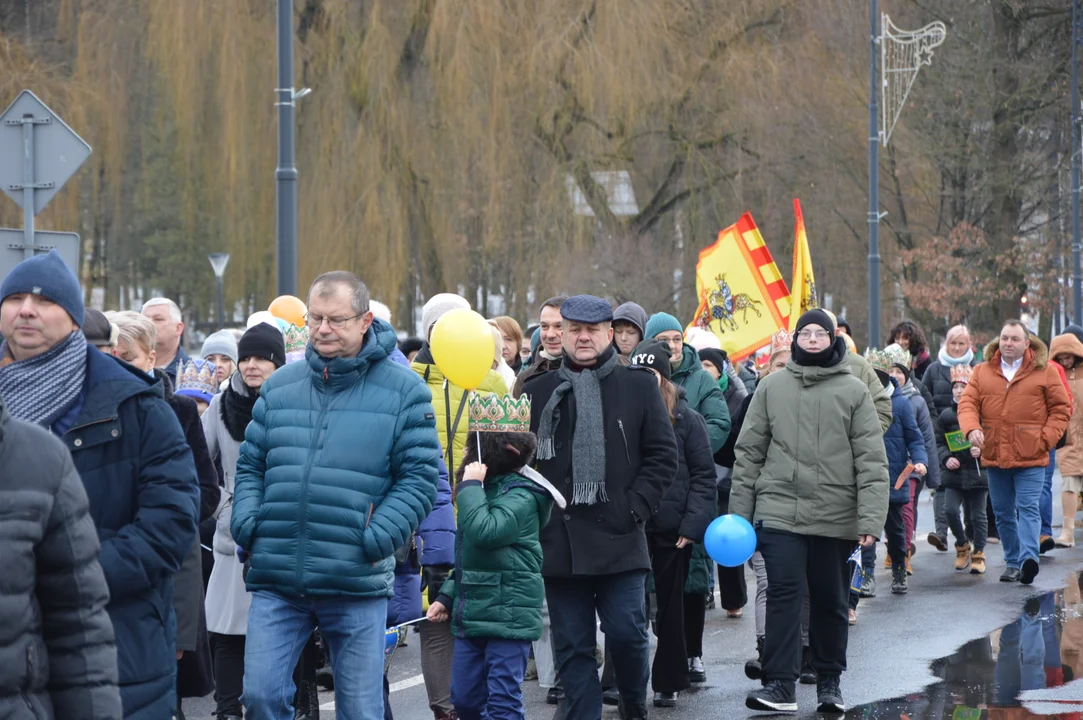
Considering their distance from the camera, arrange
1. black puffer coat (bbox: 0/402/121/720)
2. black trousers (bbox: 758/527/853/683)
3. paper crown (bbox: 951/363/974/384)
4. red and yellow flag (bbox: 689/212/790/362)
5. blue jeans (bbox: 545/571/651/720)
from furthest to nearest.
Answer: red and yellow flag (bbox: 689/212/790/362)
paper crown (bbox: 951/363/974/384)
black trousers (bbox: 758/527/853/683)
blue jeans (bbox: 545/571/651/720)
black puffer coat (bbox: 0/402/121/720)

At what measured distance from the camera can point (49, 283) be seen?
4145 millimetres

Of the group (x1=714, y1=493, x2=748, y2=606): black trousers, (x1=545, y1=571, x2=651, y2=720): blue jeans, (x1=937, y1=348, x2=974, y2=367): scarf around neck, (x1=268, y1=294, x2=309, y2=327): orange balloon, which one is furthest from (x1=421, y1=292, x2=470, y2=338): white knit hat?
(x1=937, y1=348, x2=974, y2=367): scarf around neck

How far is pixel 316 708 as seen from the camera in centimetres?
691

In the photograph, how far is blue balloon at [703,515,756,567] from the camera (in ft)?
24.2

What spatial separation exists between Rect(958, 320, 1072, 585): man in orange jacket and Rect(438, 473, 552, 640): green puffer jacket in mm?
6512

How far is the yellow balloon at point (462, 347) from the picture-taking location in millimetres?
6969

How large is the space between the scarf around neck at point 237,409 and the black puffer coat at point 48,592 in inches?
132

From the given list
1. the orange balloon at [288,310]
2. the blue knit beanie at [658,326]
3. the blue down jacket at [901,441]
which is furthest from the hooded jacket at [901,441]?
the orange balloon at [288,310]

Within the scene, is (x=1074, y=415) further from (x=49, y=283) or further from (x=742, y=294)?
(x=49, y=283)

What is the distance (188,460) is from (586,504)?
2458mm

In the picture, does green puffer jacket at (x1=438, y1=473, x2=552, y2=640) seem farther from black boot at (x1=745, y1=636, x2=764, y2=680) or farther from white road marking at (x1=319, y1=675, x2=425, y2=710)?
black boot at (x1=745, y1=636, x2=764, y2=680)

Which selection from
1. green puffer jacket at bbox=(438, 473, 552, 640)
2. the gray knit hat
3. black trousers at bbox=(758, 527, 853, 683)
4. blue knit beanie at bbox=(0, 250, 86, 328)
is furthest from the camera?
the gray knit hat

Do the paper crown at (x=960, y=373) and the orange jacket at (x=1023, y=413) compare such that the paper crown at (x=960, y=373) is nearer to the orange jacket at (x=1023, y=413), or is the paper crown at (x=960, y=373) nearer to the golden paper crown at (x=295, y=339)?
the orange jacket at (x=1023, y=413)

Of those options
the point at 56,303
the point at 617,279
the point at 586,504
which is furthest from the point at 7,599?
the point at 617,279
